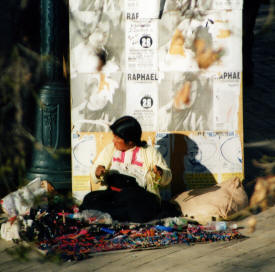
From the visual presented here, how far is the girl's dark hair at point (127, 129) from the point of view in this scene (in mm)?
4980

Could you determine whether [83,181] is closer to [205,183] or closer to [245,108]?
[205,183]

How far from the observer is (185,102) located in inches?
217

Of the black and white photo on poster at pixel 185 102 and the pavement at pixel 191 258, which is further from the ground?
the black and white photo on poster at pixel 185 102

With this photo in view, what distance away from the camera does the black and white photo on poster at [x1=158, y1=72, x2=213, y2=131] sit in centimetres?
547

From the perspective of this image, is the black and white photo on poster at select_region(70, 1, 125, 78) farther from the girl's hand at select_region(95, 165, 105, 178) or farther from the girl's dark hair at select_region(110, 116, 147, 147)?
the girl's hand at select_region(95, 165, 105, 178)

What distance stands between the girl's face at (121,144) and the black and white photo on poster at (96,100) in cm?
46

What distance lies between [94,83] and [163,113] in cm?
67

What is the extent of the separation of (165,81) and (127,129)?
28.5 inches

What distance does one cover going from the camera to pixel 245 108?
9.16 m

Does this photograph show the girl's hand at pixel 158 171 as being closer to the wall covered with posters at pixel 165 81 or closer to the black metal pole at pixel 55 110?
the wall covered with posters at pixel 165 81

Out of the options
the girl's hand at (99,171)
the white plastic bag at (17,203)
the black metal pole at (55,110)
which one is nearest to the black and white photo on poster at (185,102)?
the girl's hand at (99,171)

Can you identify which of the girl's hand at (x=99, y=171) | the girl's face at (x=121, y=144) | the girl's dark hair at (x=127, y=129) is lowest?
the girl's hand at (x=99, y=171)

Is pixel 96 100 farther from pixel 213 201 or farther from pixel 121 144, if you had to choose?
pixel 213 201

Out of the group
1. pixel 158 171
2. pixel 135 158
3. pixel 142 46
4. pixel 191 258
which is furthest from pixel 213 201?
pixel 142 46
